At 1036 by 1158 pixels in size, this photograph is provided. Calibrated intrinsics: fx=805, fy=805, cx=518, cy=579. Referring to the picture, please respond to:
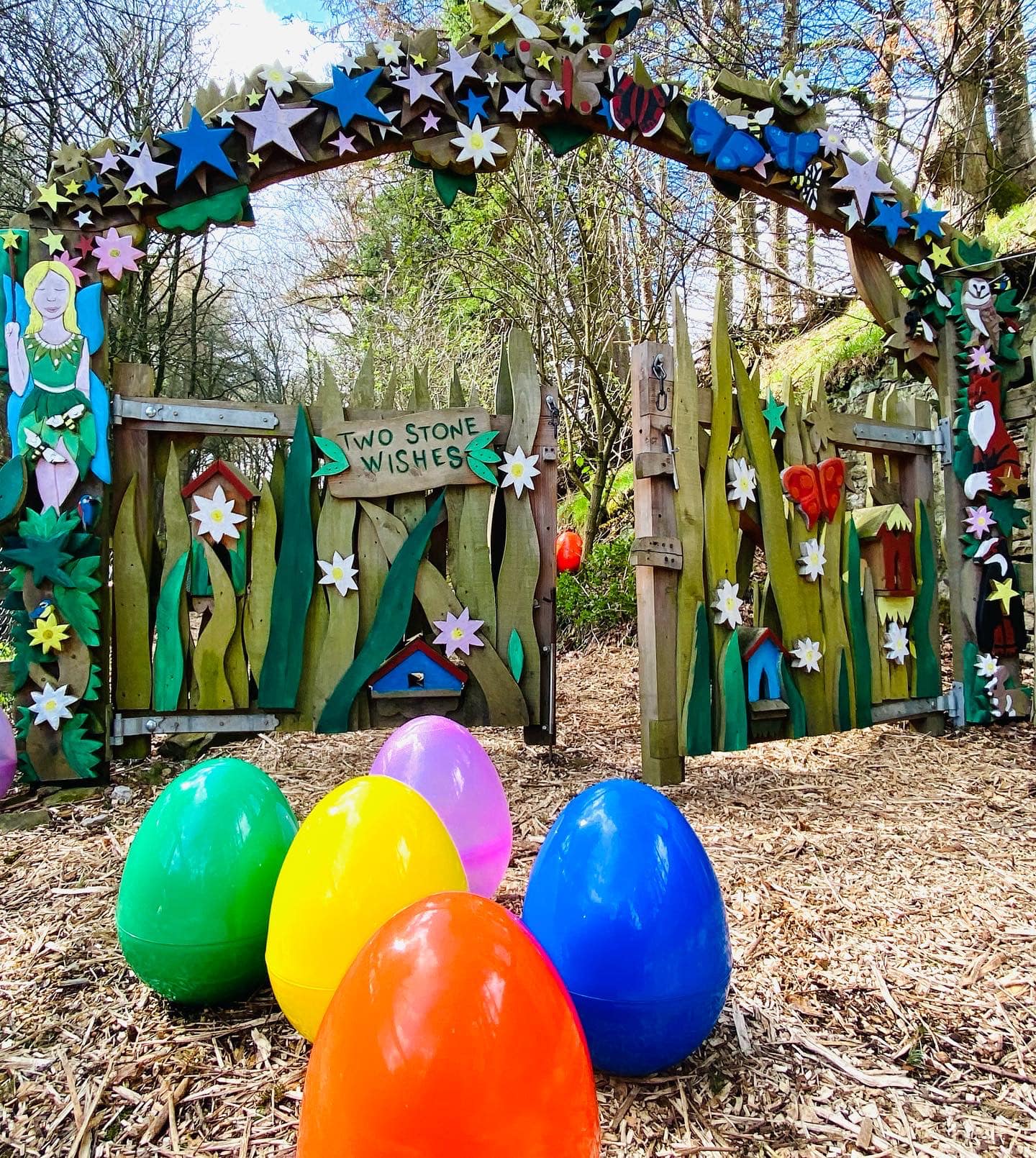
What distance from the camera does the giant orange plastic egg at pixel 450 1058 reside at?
99cm

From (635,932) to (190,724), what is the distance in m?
2.78

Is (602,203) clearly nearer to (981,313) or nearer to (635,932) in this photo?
(981,313)

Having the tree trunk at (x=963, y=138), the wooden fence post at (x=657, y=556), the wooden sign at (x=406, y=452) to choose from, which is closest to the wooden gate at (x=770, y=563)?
the wooden fence post at (x=657, y=556)

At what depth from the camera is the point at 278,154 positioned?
3.78m

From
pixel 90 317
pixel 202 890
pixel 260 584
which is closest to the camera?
pixel 202 890

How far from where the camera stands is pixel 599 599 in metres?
8.03

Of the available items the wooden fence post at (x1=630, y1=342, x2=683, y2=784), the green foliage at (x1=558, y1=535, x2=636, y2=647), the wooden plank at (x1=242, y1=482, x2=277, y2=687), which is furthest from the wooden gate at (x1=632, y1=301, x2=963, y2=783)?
the green foliage at (x1=558, y1=535, x2=636, y2=647)

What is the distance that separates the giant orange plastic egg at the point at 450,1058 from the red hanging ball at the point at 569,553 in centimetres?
753

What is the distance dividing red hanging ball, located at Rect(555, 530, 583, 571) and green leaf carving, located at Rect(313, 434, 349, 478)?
4.92 m

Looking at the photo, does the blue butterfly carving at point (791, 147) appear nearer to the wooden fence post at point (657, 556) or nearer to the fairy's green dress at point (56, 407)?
the wooden fence post at point (657, 556)

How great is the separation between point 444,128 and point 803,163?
2017 millimetres

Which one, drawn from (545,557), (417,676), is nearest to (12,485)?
(417,676)

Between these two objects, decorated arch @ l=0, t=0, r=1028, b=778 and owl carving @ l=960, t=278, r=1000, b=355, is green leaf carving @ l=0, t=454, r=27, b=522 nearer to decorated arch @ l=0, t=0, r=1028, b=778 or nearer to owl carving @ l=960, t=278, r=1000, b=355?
decorated arch @ l=0, t=0, r=1028, b=778

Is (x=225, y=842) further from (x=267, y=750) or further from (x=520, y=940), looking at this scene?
(x=267, y=750)
